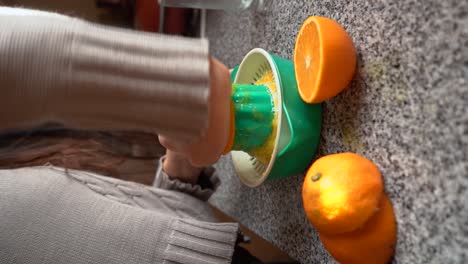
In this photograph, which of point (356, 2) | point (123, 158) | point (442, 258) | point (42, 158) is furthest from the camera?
point (123, 158)

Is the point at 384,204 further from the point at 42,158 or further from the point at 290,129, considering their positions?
the point at 42,158

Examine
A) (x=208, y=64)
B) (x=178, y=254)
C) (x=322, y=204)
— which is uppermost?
(x=208, y=64)

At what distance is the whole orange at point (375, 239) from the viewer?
39cm

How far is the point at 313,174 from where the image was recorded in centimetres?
44

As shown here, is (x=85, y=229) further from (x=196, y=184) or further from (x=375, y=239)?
(x=375, y=239)

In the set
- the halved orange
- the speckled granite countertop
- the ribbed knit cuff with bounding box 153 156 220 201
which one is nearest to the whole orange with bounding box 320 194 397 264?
the speckled granite countertop

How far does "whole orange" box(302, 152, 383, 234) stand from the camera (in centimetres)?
39

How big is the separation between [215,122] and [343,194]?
0.46 ft

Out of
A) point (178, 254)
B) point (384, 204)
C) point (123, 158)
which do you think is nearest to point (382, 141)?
point (384, 204)

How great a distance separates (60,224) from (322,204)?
1.12 feet

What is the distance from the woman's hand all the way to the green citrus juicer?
0.07 meters

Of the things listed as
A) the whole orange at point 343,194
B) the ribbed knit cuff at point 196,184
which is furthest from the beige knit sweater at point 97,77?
the ribbed knit cuff at point 196,184

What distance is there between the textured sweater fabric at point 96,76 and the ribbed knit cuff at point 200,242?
237 mm

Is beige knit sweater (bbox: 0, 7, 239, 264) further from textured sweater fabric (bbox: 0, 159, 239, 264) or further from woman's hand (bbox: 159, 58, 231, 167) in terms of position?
textured sweater fabric (bbox: 0, 159, 239, 264)
